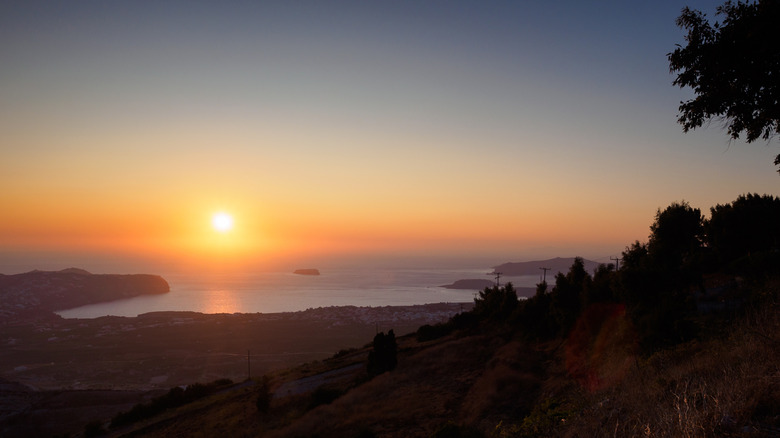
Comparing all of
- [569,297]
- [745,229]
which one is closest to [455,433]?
[569,297]

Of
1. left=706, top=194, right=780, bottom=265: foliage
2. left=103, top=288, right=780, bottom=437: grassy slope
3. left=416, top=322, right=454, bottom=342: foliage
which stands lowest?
left=416, top=322, right=454, bottom=342: foliage

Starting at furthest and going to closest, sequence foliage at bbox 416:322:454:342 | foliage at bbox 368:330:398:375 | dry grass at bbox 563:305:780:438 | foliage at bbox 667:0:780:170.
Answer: foliage at bbox 416:322:454:342, foliage at bbox 368:330:398:375, foliage at bbox 667:0:780:170, dry grass at bbox 563:305:780:438

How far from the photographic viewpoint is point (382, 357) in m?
36.5

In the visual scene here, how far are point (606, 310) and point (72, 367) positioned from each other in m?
116

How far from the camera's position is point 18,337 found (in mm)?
130750

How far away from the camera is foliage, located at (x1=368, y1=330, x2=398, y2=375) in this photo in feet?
117

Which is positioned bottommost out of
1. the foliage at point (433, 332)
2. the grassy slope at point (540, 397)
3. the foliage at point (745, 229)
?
the foliage at point (433, 332)

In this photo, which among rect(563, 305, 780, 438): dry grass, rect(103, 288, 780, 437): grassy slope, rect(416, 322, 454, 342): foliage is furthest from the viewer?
rect(416, 322, 454, 342): foliage

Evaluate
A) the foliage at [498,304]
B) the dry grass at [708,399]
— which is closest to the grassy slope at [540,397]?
the dry grass at [708,399]

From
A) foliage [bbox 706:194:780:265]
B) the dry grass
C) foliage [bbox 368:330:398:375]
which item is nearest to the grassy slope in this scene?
the dry grass

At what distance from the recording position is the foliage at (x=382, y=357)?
117 ft

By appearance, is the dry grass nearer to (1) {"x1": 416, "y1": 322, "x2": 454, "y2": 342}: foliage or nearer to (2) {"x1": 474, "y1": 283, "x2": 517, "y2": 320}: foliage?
(2) {"x1": 474, "y1": 283, "x2": 517, "y2": 320}: foliage

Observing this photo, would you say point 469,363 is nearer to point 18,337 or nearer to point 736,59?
point 736,59

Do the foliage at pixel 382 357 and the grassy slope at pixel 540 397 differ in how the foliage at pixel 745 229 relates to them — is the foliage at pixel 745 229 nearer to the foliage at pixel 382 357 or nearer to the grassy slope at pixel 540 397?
the grassy slope at pixel 540 397
